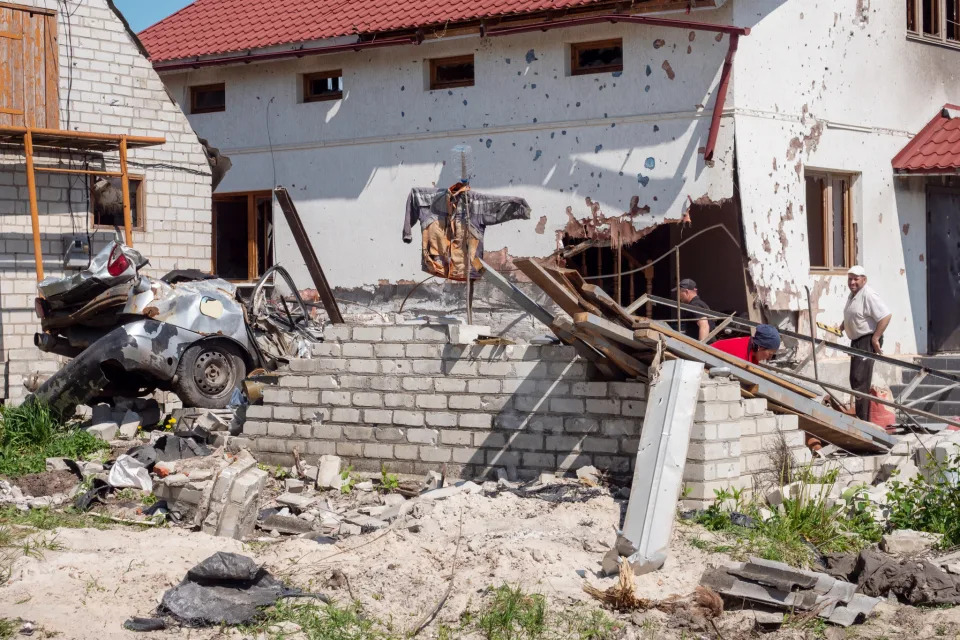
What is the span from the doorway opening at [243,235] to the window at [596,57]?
17.0 feet

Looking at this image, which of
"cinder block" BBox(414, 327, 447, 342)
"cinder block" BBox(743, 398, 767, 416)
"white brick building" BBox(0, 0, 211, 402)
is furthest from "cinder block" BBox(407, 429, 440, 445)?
"white brick building" BBox(0, 0, 211, 402)

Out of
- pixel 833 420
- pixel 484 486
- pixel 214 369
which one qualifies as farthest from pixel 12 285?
pixel 833 420

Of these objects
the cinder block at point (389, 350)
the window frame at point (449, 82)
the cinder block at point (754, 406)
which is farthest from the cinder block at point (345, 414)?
the window frame at point (449, 82)

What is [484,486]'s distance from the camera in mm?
9125

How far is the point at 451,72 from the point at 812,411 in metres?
8.31

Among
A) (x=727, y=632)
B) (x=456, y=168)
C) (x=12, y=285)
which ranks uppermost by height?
(x=456, y=168)

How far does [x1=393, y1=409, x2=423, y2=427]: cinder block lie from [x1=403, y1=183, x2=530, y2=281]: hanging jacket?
76.8 inches

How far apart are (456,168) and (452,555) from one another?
8.78m

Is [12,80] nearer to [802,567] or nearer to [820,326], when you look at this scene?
[820,326]

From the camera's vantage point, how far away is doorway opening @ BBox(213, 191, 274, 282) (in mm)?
17953

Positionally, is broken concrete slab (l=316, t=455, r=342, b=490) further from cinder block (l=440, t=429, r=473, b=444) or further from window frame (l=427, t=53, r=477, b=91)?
window frame (l=427, t=53, r=477, b=91)

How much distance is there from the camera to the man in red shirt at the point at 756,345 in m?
10.1

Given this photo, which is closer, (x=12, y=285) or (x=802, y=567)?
(x=802, y=567)

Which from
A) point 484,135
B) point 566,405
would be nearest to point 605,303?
point 566,405
